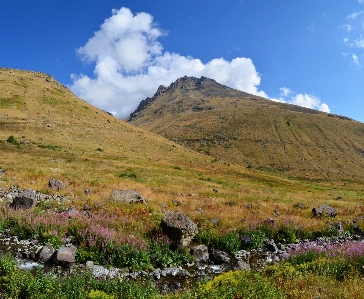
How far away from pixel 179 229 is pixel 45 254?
597cm

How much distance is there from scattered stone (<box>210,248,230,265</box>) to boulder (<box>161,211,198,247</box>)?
138 cm

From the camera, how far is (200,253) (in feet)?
44.1

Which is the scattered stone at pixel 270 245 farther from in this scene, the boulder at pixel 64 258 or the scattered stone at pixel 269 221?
the boulder at pixel 64 258

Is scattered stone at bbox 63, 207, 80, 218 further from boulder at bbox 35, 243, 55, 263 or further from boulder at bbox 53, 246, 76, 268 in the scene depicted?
boulder at bbox 53, 246, 76, 268

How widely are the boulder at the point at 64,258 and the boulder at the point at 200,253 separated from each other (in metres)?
5.43

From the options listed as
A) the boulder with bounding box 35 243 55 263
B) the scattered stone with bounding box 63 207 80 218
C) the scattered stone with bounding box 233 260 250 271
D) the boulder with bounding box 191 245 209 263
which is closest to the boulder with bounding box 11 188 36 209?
the scattered stone with bounding box 63 207 80 218

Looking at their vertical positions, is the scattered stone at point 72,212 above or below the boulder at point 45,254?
above

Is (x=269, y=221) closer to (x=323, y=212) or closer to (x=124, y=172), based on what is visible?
(x=323, y=212)

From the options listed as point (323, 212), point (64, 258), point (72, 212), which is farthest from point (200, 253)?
point (323, 212)

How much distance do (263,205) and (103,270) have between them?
17135 millimetres

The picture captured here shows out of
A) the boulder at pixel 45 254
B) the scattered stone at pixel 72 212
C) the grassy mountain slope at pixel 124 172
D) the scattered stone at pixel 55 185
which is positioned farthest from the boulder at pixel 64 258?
the scattered stone at pixel 55 185

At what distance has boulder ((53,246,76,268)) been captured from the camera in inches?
433

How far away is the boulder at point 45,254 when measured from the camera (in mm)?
11305

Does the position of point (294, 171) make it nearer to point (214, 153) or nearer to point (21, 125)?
point (214, 153)
